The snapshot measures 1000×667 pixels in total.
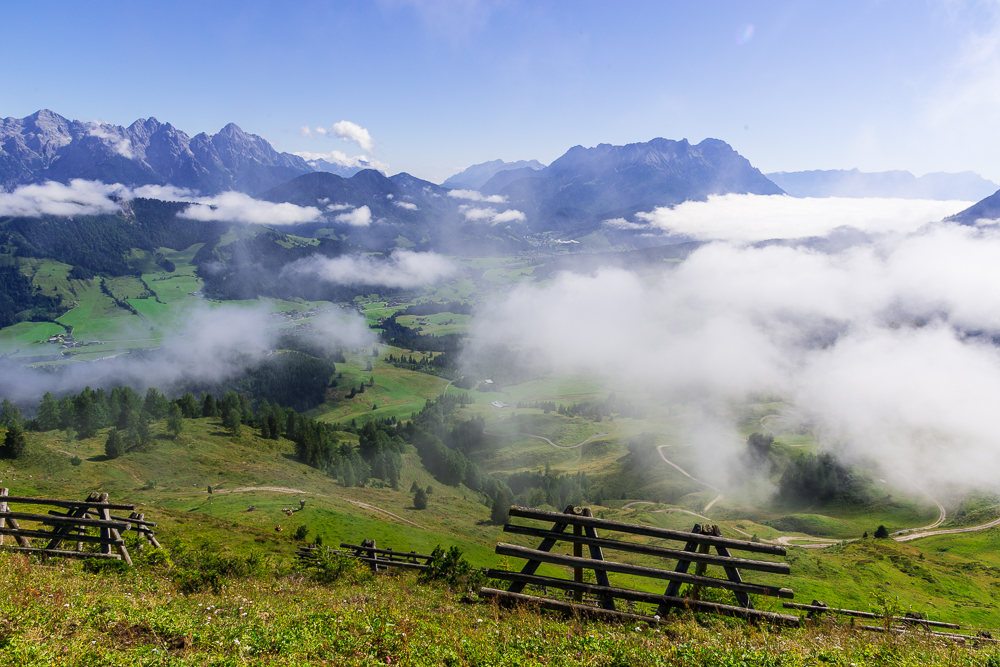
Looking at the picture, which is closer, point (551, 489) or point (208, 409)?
point (208, 409)

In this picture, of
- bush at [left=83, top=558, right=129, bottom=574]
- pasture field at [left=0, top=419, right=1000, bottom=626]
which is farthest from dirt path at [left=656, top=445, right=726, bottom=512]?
bush at [left=83, top=558, right=129, bottom=574]

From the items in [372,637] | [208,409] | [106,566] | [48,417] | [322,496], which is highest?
[372,637]

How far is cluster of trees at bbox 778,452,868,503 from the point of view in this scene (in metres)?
153

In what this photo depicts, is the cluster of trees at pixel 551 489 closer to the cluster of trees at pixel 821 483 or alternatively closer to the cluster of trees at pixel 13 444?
the cluster of trees at pixel 821 483

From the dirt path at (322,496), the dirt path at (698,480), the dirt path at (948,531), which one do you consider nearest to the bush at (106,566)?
the dirt path at (322,496)

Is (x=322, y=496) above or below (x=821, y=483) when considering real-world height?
above

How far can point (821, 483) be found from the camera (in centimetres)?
15712

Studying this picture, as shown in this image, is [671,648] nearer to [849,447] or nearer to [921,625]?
[921,625]

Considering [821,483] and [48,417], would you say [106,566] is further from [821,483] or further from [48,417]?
[821,483]

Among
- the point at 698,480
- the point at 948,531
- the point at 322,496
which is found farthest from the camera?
the point at 698,480

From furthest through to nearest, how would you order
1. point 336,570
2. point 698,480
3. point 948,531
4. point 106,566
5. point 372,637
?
point 698,480 → point 948,531 → point 336,570 → point 106,566 → point 372,637

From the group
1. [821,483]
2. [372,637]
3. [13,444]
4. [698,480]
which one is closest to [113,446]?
[13,444]

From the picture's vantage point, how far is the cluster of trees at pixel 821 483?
15262 cm

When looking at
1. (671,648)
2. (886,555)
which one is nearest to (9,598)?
(671,648)
